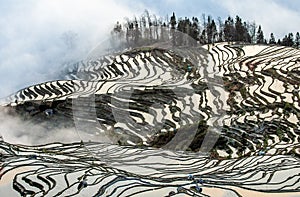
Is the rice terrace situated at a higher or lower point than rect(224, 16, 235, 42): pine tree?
lower

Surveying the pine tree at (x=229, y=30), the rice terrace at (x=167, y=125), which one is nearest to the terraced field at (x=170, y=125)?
the rice terrace at (x=167, y=125)

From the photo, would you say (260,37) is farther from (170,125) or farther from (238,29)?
(170,125)

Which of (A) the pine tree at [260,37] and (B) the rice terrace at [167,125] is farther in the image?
(A) the pine tree at [260,37]

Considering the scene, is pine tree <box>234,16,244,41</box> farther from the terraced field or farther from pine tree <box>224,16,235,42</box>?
the terraced field

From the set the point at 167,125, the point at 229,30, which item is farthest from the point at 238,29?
the point at 167,125

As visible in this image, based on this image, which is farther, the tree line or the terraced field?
the tree line

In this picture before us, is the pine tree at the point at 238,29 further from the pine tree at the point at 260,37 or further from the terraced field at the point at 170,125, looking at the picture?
the terraced field at the point at 170,125

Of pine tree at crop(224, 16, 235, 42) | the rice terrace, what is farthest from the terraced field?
pine tree at crop(224, 16, 235, 42)

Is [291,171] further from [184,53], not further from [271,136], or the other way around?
[184,53]

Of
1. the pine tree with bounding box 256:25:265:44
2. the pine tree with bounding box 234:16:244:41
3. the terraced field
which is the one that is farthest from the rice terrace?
the pine tree with bounding box 256:25:265:44
